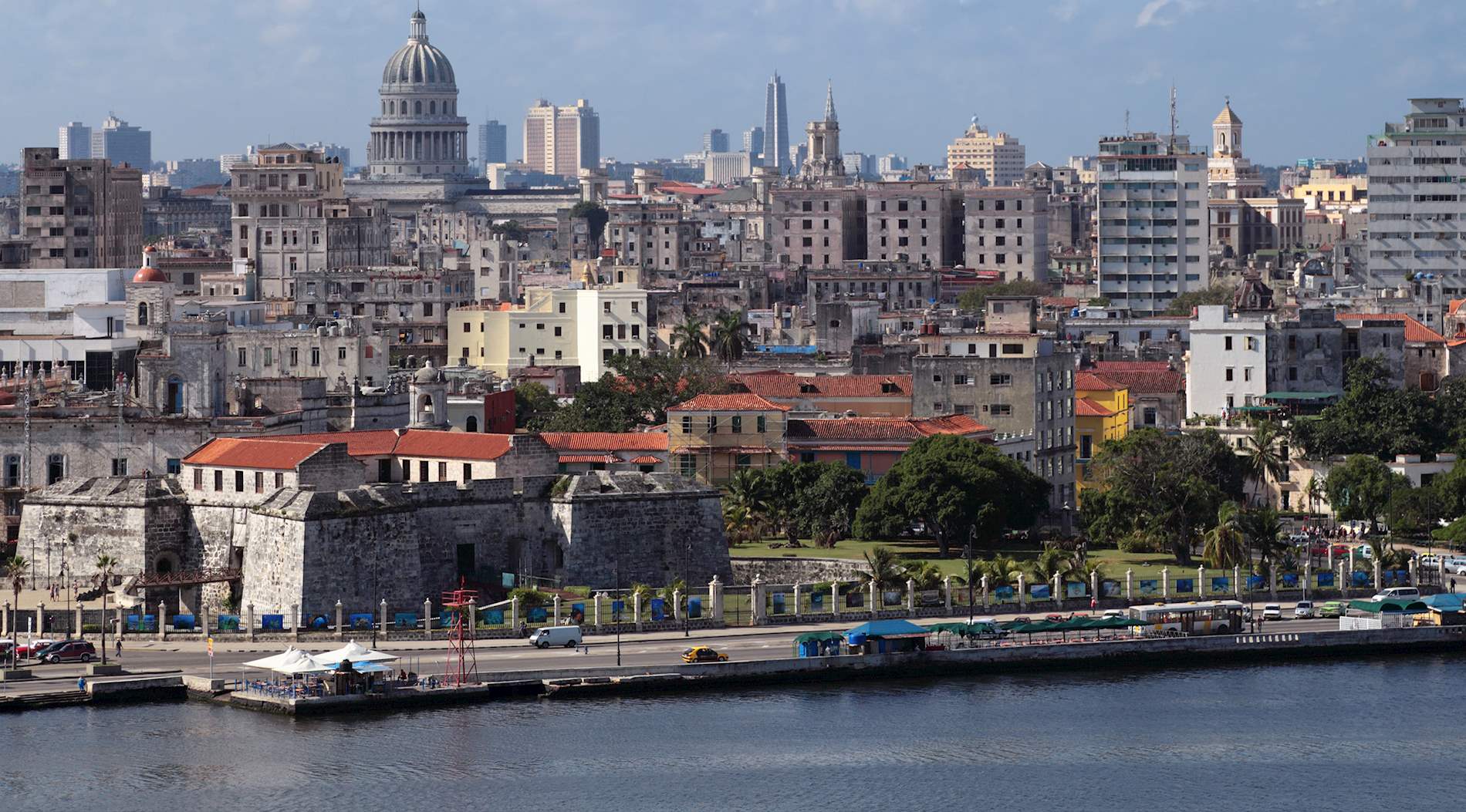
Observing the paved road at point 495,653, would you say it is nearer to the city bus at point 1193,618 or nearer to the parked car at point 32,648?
the parked car at point 32,648

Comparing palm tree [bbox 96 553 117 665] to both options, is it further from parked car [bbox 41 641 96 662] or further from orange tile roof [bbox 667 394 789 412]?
orange tile roof [bbox 667 394 789 412]

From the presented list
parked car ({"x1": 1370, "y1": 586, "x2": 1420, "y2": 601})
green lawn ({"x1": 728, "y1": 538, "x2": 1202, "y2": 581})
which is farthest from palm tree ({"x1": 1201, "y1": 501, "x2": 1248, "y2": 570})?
parked car ({"x1": 1370, "y1": 586, "x2": 1420, "y2": 601})

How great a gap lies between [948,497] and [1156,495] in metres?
7.67

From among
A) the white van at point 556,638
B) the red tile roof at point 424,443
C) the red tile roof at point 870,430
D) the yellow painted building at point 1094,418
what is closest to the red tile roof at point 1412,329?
the yellow painted building at point 1094,418

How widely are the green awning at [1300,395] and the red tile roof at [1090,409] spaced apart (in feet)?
21.1

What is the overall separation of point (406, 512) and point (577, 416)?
3216 centimetres

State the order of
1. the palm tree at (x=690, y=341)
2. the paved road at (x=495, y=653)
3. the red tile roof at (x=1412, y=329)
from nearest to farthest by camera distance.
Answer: the paved road at (x=495, y=653) < the red tile roof at (x=1412, y=329) < the palm tree at (x=690, y=341)

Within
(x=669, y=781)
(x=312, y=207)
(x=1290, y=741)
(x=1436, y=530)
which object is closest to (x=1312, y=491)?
(x=1436, y=530)

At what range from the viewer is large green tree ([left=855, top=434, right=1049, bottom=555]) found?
91938mm

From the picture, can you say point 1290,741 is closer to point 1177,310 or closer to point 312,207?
point 1177,310

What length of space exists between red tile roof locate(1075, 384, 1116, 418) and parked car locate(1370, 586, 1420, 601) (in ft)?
89.5

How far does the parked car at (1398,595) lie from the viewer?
8569 cm

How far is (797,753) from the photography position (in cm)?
6912

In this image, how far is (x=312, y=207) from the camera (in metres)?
196
